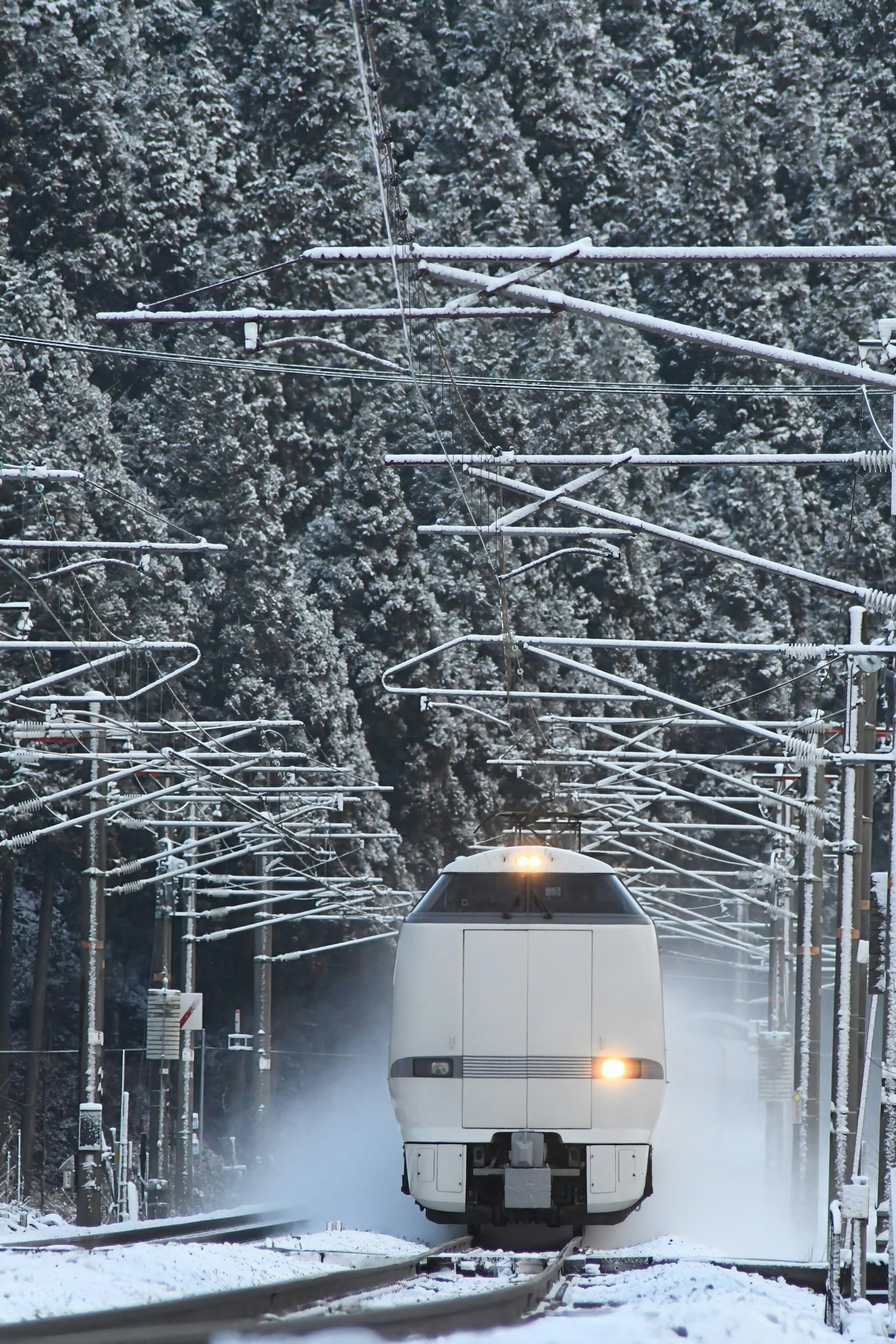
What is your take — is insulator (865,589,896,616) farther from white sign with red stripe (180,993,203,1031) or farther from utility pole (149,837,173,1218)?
white sign with red stripe (180,993,203,1031)

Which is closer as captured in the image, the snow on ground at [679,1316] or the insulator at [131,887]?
the snow on ground at [679,1316]

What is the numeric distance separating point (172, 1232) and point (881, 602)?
34.5ft

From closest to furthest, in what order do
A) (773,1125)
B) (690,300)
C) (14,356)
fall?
(773,1125), (14,356), (690,300)

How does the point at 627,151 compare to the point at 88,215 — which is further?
the point at 627,151

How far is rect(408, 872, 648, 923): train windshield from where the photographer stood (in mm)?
20328

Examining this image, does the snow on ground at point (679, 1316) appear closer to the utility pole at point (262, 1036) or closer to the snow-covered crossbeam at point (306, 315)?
the snow-covered crossbeam at point (306, 315)

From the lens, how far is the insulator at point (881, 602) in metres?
18.8

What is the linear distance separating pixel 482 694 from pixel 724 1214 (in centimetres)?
852

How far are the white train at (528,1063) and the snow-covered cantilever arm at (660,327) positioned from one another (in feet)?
23.2

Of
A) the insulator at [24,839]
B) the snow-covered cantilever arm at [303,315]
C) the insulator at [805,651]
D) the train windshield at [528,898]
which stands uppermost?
the snow-covered cantilever arm at [303,315]

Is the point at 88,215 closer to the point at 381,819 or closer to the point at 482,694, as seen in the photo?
the point at 381,819

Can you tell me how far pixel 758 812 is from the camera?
60531mm

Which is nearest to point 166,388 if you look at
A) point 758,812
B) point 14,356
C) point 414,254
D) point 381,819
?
point 14,356

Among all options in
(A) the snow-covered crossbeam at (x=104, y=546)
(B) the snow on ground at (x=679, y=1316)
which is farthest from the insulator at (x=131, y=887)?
(B) the snow on ground at (x=679, y=1316)
